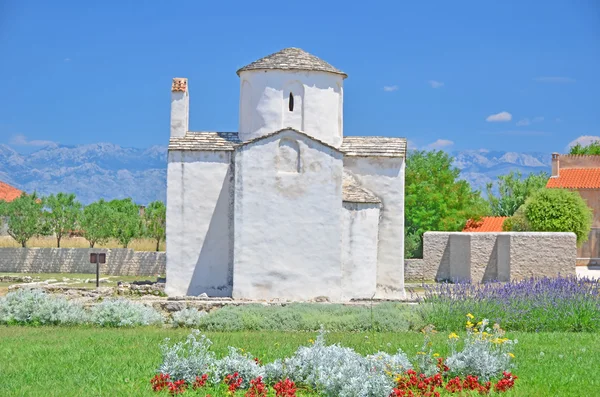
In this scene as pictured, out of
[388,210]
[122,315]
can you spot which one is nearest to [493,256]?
[388,210]

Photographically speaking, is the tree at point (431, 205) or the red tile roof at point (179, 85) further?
the tree at point (431, 205)

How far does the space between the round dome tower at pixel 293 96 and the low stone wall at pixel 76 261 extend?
15086mm

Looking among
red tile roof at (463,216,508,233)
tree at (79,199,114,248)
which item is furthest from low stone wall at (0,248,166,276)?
red tile roof at (463,216,508,233)

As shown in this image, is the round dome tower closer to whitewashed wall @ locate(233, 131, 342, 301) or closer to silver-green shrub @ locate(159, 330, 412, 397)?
whitewashed wall @ locate(233, 131, 342, 301)

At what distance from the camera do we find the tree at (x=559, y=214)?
40.3m

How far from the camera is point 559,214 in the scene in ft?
133

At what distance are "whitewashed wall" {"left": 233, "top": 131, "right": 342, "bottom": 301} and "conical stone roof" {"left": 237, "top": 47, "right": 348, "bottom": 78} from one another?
7.61ft

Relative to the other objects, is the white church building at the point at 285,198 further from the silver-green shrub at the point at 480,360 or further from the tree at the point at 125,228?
the tree at the point at 125,228

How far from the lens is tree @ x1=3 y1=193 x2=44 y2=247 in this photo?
132ft

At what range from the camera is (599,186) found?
51656mm

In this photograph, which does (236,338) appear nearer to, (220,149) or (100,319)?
(100,319)

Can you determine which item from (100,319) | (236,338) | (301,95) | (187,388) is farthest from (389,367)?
(301,95)

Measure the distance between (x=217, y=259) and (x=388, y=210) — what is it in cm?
508

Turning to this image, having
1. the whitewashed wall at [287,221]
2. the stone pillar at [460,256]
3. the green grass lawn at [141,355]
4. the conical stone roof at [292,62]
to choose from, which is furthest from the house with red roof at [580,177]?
the green grass lawn at [141,355]
